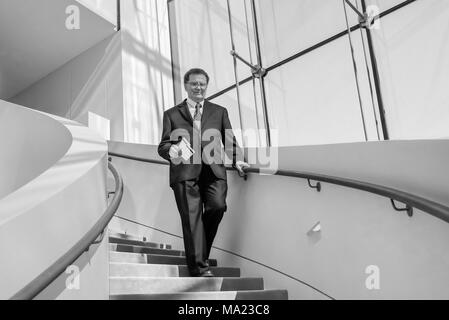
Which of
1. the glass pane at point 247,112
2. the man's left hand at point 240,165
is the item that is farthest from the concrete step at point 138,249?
the glass pane at point 247,112

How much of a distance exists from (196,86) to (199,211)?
880mm

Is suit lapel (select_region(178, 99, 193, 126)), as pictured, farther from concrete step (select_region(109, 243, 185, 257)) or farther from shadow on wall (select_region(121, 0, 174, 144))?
shadow on wall (select_region(121, 0, 174, 144))

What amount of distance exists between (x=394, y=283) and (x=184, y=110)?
1.80m

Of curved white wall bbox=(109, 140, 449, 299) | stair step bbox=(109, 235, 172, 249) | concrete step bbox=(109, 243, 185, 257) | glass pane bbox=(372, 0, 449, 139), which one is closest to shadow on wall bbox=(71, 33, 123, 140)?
stair step bbox=(109, 235, 172, 249)

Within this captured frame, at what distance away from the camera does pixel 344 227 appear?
274cm

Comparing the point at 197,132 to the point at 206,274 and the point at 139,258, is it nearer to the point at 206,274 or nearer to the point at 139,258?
the point at 206,274

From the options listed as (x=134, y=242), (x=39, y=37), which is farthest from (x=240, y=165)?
(x=39, y=37)

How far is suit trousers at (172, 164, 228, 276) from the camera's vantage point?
2.97 m

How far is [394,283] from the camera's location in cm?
236

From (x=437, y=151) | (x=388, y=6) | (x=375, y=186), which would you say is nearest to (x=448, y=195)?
(x=437, y=151)

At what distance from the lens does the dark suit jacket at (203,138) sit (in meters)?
3.05

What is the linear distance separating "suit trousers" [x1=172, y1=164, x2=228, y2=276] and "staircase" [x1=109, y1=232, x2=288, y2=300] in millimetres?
148

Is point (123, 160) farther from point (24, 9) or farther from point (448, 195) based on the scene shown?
point (448, 195)

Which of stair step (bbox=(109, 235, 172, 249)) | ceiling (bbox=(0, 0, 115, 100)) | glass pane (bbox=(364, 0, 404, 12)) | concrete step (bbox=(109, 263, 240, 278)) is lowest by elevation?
concrete step (bbox=(109, 263, 240, 278))
